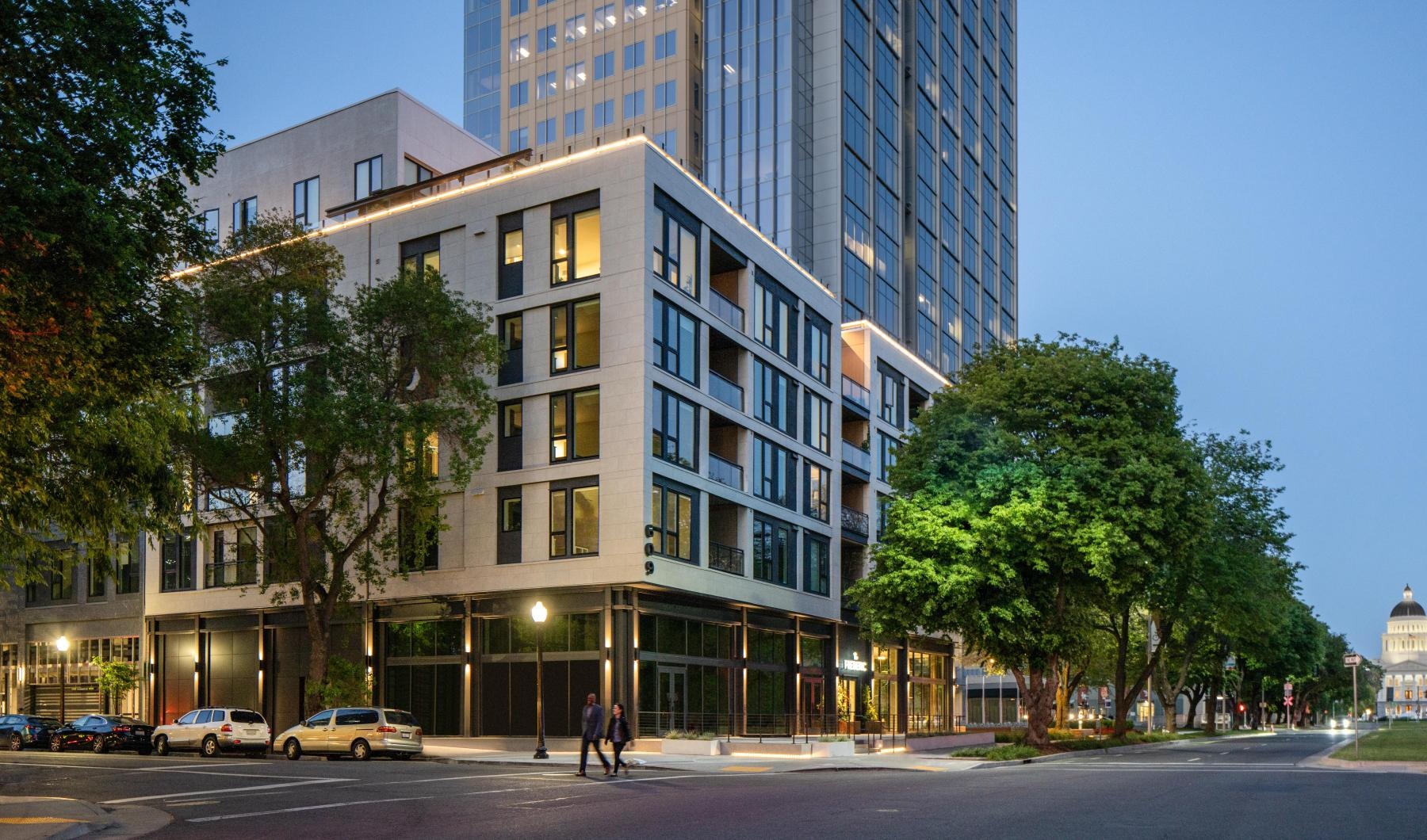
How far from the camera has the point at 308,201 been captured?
60312 millimetres

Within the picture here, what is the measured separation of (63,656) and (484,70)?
5146 cm

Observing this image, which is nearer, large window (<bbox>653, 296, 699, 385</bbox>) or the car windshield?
the car windshield

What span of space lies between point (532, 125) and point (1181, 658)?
53943 mm

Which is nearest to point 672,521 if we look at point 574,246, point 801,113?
point 574,246

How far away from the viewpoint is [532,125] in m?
91.8

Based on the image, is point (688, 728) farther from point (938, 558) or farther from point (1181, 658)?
point (1181, 658)

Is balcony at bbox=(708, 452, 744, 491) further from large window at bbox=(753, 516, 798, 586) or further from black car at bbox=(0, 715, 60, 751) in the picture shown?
black car at bbox=(0, 715, 60, 751)

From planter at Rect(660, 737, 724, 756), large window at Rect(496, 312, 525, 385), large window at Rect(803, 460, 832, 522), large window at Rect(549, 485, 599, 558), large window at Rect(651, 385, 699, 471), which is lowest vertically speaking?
planter at Rect(660, 737, 724, 756)

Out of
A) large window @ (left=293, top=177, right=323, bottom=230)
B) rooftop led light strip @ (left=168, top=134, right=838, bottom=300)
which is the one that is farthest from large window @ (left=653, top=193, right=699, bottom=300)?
large window @ (left=293, top=177, right=323, bottom=230)

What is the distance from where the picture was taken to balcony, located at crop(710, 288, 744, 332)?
49656 mm

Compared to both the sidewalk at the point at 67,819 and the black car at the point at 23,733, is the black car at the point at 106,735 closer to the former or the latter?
the black car at the point at 23,733

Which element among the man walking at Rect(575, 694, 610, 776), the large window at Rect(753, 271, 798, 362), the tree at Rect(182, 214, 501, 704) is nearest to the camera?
the man walking at Rect(575, 694, 610, 776)

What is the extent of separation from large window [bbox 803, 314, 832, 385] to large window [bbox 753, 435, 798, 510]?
4360 mm

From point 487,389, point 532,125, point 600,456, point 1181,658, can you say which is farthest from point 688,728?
point 532,125
